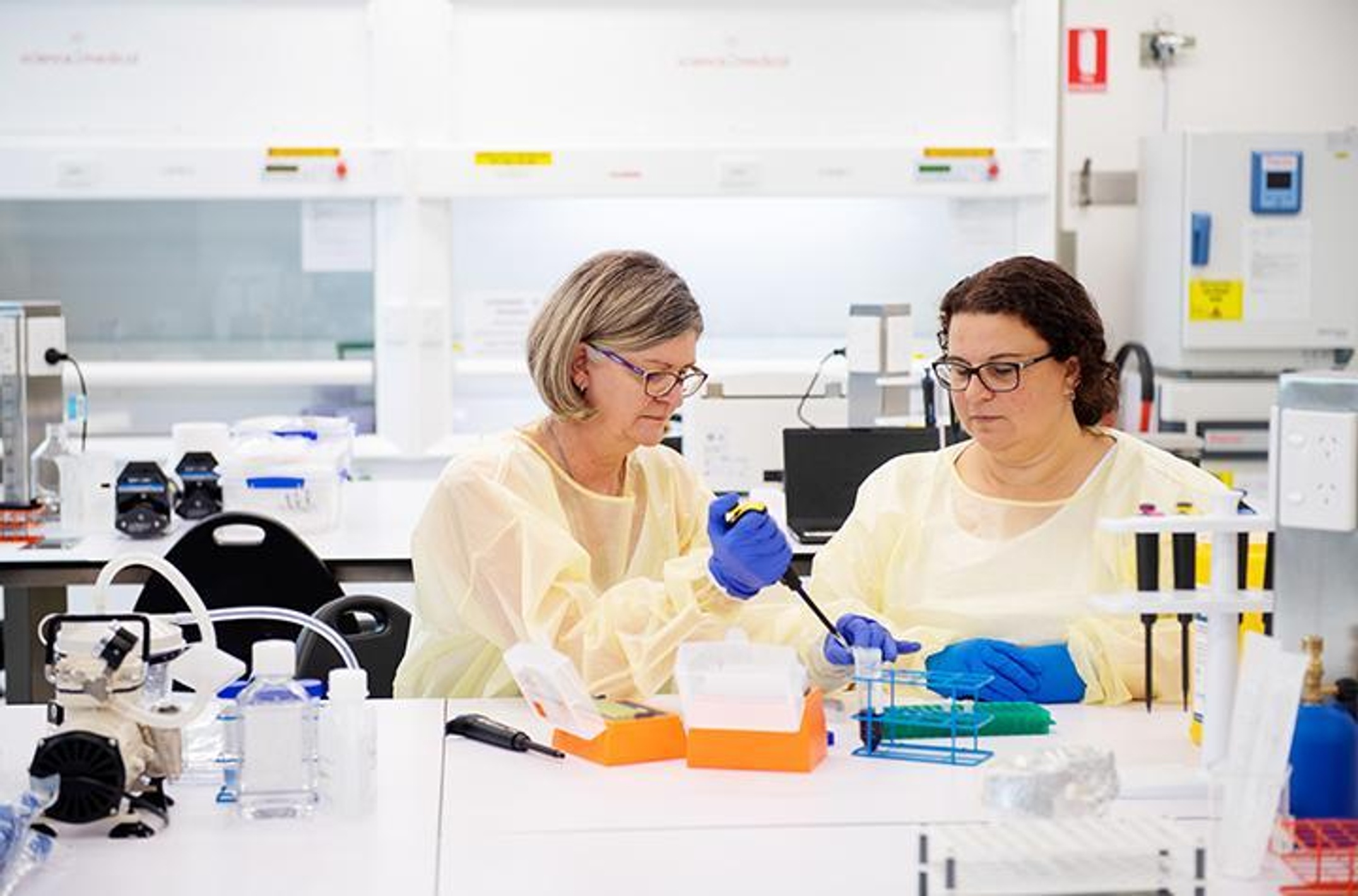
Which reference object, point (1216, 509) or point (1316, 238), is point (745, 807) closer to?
point (1216, 509)

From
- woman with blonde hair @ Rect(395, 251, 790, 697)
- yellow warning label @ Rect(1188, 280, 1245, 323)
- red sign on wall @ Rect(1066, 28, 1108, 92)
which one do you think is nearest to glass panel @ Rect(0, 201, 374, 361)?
red sign on wall @ Rect(1066, 28, 1108, 92)

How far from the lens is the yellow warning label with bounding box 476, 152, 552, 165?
594 centimetres

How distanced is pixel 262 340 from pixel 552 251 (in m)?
1.04

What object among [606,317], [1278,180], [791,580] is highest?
[1278,180]

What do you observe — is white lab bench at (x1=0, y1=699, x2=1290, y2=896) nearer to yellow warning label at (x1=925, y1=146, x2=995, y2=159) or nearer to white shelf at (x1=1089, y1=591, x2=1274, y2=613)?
white shelf at (x1=1089, y1=591, x2=1274, y2=613)

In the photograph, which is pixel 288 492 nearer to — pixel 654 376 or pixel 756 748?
pixel 654 376

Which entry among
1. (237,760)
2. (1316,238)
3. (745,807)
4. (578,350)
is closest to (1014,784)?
(745,807)

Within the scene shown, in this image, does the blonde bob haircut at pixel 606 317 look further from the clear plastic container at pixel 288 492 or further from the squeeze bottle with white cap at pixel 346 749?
the clear plastic container at pixel 288 492

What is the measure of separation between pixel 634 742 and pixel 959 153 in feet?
13.5

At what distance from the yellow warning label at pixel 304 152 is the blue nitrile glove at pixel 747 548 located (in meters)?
3.70

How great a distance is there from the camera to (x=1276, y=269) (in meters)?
5.88

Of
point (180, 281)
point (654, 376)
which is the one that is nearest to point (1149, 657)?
point (654, 376)

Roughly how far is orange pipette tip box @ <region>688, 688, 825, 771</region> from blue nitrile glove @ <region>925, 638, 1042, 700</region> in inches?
17.7

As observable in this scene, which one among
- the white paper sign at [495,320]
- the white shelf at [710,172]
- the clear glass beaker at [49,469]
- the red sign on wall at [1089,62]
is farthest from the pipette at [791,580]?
the red sign on wall at [1089,62]
